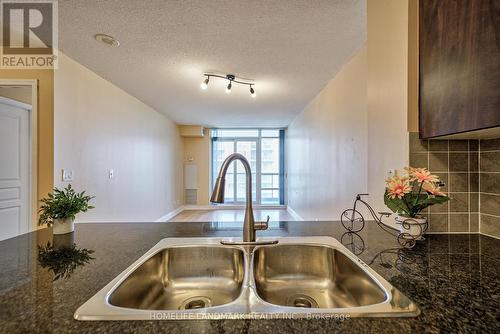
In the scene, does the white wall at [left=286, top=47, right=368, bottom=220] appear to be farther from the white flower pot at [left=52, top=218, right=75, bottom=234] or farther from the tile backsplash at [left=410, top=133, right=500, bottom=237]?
the white flower pot at [left=52, top=218, right=75, bottom=234]

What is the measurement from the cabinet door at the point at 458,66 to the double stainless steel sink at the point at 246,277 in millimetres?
601

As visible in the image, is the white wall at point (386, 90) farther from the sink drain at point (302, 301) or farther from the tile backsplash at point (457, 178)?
the sink drain at point (302, 301)

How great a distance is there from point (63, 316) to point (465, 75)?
4.26 feet

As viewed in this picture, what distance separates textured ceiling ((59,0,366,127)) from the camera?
1.71 metres

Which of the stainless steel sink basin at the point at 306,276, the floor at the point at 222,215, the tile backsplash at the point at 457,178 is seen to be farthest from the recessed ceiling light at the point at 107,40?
the floor at the point at 222,215

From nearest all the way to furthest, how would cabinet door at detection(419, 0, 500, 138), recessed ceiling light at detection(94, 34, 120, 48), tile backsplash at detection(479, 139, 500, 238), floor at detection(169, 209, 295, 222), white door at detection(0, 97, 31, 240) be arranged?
cabinet door at detection(419, 0, 500, 138)
tile backsplash at detection(479, 139, 500, 238)
recessed ceiling light at detection(94, 34, 120, 48)
white door at detection(0, 97, 31, 240)
floor at detection(169, 209, 295, 222)


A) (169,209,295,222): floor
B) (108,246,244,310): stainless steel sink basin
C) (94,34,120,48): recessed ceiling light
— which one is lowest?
(169,209,295,222): floor

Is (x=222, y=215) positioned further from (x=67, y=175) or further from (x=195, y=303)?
(x=195, y=303)

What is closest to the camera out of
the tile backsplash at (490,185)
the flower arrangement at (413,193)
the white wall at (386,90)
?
the flower arrangement at (413,193)

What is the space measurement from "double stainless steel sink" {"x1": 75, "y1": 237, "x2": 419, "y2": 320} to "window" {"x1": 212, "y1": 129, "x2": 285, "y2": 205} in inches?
239

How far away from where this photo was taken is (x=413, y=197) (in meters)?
1.02

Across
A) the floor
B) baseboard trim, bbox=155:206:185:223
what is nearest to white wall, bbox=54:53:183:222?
baseboard trim, bbox=155:206:185:223

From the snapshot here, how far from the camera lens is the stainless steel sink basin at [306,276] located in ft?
2.79

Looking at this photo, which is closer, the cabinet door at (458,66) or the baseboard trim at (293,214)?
the cabinet door at (458,66)
